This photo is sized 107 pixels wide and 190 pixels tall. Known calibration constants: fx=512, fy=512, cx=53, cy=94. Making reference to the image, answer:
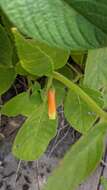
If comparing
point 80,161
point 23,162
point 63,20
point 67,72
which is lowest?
point 23,162

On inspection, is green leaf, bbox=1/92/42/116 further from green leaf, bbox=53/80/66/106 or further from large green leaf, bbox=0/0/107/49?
large green leaf, bbox=0/0/107/49

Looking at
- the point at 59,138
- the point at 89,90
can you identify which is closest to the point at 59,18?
the point at 89,90

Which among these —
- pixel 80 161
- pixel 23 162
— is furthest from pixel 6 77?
pixel 23 162

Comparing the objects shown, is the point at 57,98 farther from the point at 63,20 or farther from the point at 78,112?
the point at 63,20

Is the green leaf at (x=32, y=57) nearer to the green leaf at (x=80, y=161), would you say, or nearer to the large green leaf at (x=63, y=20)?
the large green leaf at (x=63, y=20)

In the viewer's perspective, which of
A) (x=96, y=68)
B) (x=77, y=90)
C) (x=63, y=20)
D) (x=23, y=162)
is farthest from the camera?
(x=23, y=162)

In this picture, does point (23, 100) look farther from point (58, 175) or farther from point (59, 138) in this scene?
point (59, 138)
